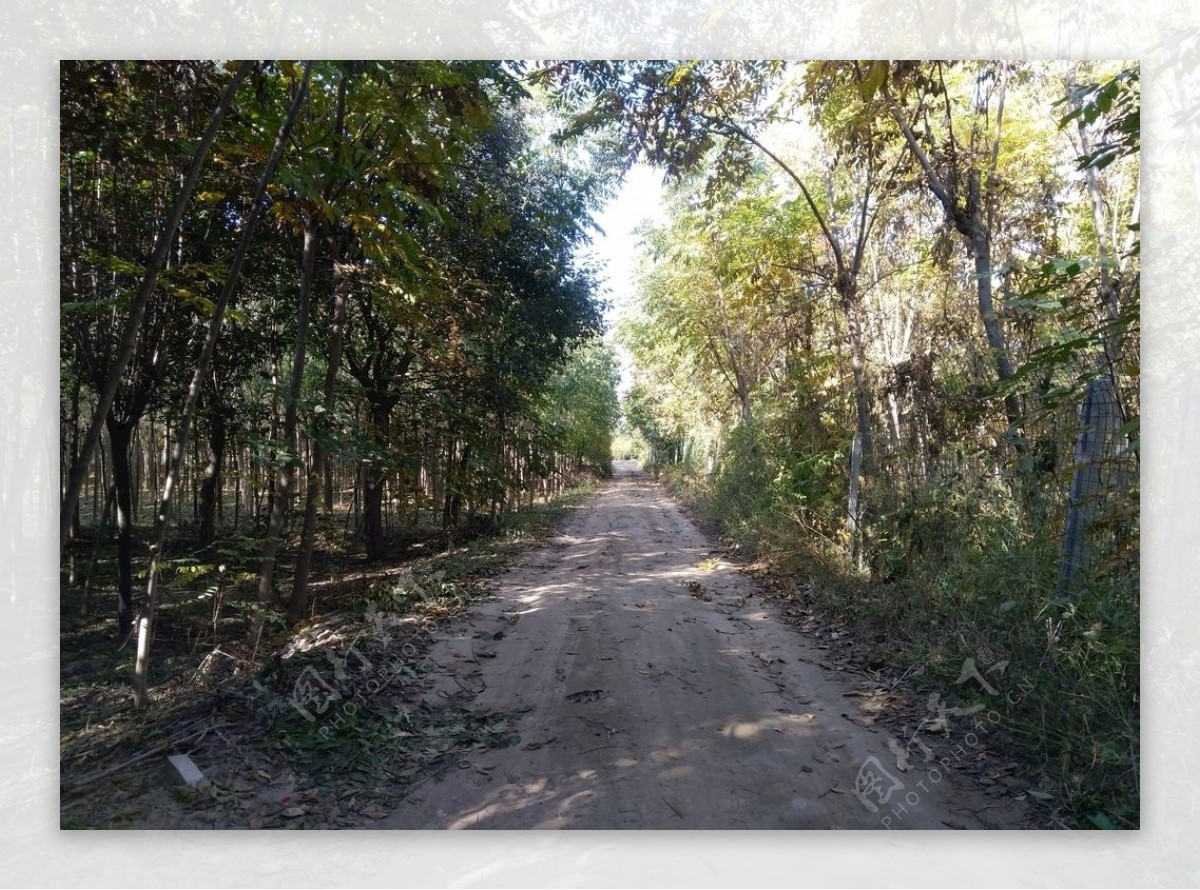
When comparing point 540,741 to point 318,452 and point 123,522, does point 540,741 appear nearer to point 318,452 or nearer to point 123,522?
point 318,452

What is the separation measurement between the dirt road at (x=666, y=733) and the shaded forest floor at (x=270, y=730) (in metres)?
0.21

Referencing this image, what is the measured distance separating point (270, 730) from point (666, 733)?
5.96 feet

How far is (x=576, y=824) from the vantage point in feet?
8.71

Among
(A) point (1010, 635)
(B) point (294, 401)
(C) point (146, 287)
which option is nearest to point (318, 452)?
(B) point (294, 401)

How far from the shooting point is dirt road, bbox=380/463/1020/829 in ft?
8.82

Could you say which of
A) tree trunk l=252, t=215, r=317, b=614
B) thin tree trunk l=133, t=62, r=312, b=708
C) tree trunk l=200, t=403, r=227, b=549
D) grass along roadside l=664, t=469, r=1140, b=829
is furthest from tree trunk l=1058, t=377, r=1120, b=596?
tree trunk l=200, t=403, r=227, b=549

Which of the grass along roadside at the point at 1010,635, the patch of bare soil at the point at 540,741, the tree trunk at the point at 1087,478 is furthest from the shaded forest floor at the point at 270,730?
the tree trunk at the point at 1087,478

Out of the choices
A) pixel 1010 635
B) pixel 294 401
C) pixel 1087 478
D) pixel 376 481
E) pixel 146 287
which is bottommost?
pixel 1010 635

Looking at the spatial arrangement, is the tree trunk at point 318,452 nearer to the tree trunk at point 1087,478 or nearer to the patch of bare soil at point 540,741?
the patch of bare soil at point 540,741

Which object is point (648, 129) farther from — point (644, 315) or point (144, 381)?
point (644, 315)

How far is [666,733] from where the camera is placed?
10.8 feet

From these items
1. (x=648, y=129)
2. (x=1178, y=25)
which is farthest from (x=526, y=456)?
(x=1178, y=25)

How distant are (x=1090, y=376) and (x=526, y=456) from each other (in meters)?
7.60

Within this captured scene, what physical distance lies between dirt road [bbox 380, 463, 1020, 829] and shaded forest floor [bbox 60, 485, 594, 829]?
0.21 metres
